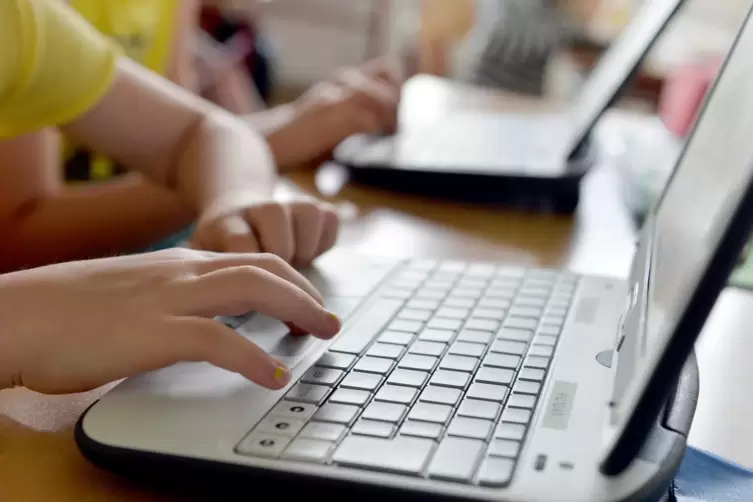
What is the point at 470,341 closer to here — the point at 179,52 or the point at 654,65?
the point at 179,52

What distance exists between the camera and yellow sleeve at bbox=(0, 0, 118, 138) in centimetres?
63

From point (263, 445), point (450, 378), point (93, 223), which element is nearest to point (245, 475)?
point (263, 445)

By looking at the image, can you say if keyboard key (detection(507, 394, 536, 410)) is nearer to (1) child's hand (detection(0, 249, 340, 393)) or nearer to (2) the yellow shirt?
(1) child's hand (detection(0, 249, 340, 393))

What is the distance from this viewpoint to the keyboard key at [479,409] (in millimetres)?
343

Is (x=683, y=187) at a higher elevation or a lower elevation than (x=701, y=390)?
higher

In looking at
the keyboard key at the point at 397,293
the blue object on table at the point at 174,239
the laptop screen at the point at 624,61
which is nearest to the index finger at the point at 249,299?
the keyboard key at the point at 397,293

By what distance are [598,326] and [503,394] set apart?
119 mm

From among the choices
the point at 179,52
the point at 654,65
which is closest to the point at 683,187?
the point at 179,52

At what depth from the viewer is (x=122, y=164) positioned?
78cm

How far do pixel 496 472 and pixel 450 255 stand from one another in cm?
38

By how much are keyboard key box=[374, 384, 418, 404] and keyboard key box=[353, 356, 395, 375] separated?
0.02m

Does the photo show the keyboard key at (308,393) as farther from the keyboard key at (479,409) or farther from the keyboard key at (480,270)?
the keyboard key at (480,270)

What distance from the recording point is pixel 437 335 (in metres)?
0.44

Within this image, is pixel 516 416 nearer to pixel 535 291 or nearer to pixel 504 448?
pixel 504 448
